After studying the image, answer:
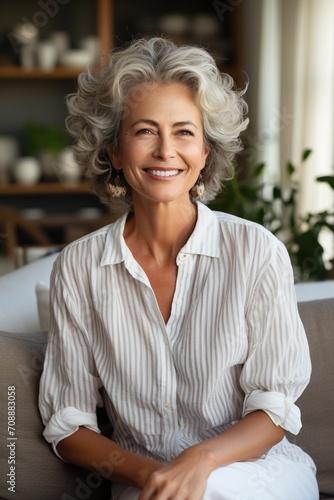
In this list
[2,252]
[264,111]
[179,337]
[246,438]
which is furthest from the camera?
[2,252]

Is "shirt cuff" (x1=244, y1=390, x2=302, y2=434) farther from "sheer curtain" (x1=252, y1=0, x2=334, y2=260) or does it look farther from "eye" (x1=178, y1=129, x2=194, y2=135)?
"sheer curtain" (x1=252, y1=0, x2=334, y2=260)

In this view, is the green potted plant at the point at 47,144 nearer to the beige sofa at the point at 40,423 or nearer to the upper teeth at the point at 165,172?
the beige sofa at the point at 40,423

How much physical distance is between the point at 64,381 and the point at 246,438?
15.7 inches

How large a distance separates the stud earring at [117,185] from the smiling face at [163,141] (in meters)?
0.16

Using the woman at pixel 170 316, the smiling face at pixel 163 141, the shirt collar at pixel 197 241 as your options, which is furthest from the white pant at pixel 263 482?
the smiling face at pixel 163 141

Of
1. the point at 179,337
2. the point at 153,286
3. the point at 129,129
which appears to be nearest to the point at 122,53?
the point at 129,129

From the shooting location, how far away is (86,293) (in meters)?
1.81

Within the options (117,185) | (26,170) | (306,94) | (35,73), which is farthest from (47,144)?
(117,185)

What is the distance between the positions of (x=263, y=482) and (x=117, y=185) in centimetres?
73

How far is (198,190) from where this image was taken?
1.95 m

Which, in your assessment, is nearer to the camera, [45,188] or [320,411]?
[320,411]

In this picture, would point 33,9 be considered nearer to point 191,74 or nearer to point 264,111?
point 264,111

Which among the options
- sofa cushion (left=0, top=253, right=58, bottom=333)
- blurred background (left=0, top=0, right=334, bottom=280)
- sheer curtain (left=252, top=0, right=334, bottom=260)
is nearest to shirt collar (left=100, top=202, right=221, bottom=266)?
sofa cushion (left=0, top=253, right=58, bottom=333)

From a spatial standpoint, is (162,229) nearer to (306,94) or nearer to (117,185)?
(117,185)
